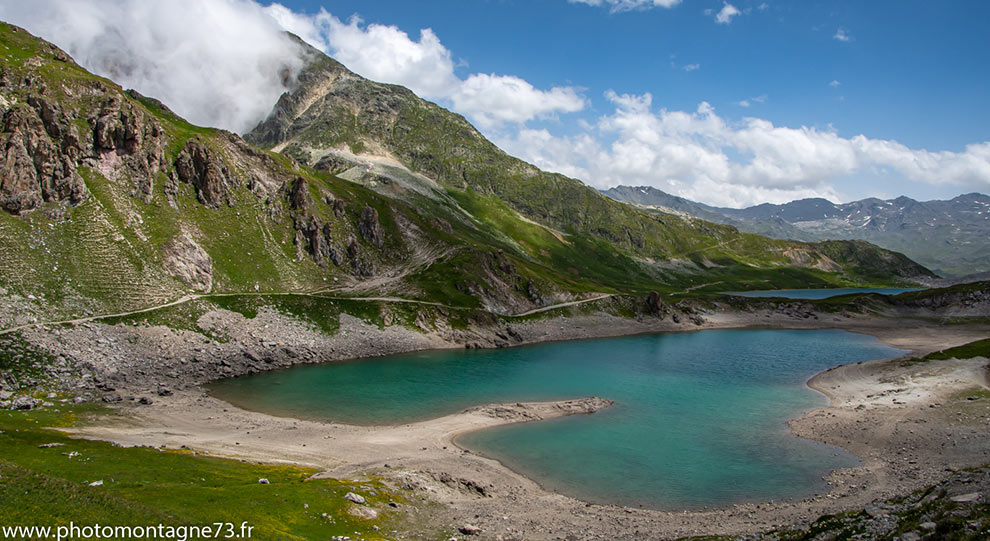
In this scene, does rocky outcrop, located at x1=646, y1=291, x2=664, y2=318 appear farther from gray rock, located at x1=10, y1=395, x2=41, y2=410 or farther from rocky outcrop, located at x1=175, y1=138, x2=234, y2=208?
gray rock, located at x1=10, y1=395, x2=41, y2=410

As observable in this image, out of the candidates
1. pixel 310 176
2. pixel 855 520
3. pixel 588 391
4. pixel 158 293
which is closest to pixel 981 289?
pixel 588 391

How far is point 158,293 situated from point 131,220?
2009 centimetres

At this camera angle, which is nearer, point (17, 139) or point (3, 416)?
point (3, 416)

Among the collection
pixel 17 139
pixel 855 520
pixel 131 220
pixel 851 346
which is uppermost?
pixel 17 139

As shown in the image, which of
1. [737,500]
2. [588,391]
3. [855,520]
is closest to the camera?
[855,520]

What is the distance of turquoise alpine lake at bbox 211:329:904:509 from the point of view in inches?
1994

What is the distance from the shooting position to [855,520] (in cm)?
2789

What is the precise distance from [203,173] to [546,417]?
106 m

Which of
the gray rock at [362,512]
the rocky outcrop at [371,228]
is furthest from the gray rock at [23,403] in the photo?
the rocky outcrop at [371,228]

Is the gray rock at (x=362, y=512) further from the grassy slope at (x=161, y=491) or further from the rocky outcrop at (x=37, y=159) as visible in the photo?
Answer: the rocky outcrop at (x=37, y=159)

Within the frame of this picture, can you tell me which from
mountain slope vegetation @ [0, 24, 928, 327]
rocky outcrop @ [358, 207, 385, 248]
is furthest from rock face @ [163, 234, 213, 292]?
rocky outcrop @ [358, 207, 385, 248]

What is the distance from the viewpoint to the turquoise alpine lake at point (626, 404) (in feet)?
166

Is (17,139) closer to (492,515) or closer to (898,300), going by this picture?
(492,515)

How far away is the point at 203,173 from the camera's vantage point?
127 m
